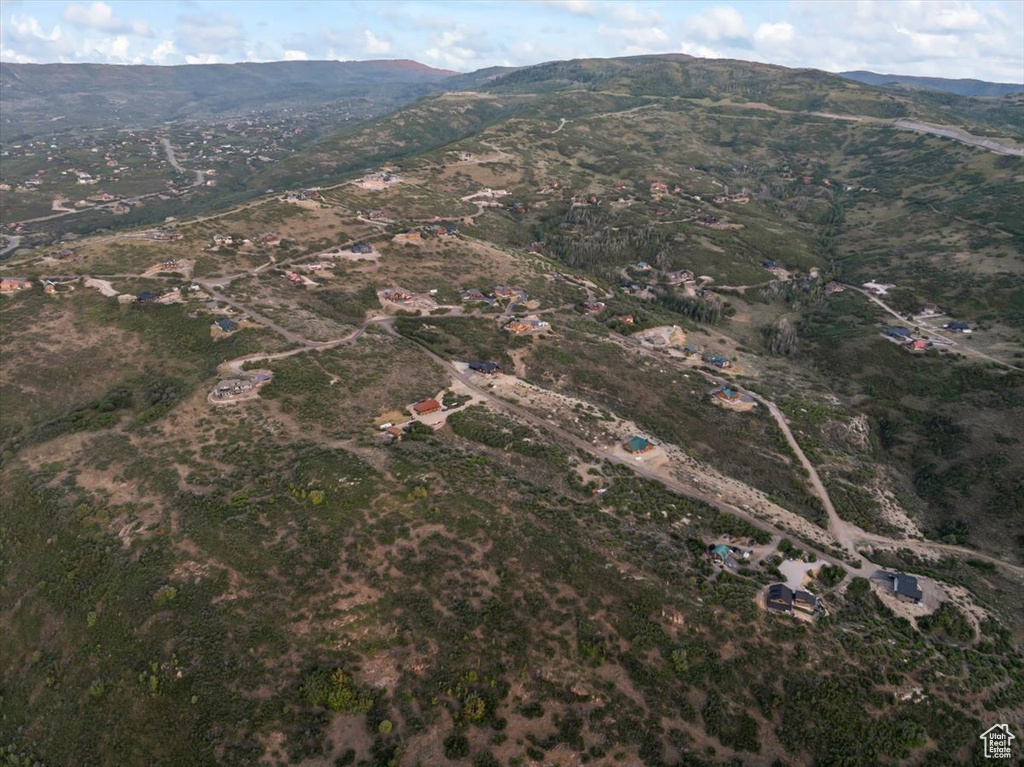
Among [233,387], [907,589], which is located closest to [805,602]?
[907,589]

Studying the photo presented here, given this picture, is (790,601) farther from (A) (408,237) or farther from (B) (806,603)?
(A) (408,237)

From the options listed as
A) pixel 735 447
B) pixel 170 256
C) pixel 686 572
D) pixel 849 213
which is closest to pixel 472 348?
pixel 735 447

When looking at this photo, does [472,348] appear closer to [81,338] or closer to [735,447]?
[735,447]

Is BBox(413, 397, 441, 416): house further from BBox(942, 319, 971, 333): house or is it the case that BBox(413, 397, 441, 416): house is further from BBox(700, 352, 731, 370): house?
BBox(942, 319, 971, 333): house

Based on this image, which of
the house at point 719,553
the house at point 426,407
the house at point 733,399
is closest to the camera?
the house at point 719,553

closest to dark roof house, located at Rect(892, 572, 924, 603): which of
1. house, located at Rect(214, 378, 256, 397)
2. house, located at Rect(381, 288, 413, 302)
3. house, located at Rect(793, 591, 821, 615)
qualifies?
house, located at Rect(793, 591, 821, 615)

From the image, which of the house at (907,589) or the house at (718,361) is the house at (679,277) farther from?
the house at (907,589)

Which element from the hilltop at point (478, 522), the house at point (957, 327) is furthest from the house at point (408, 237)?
the house at point (957, 327)

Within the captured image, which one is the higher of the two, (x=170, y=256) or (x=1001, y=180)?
(x=1001, y=180)
